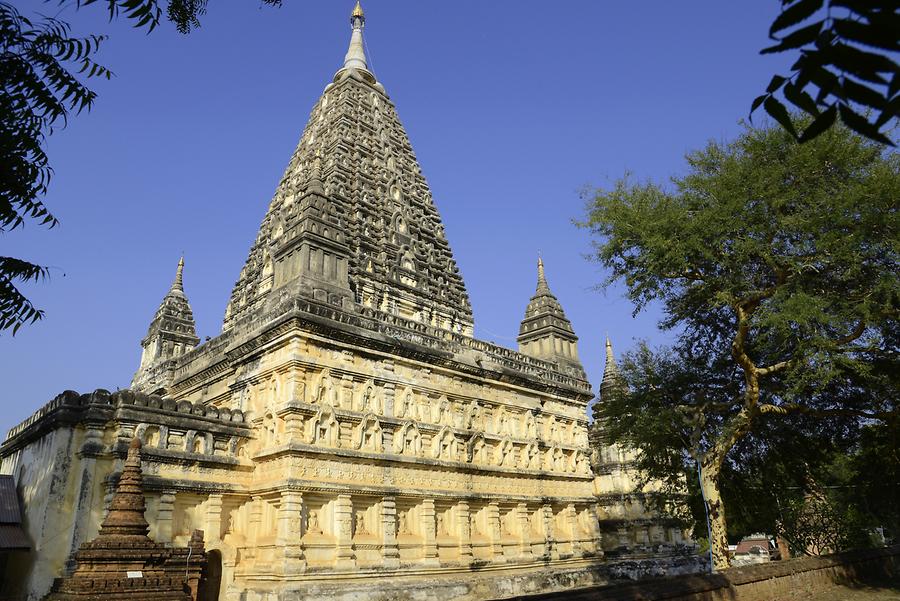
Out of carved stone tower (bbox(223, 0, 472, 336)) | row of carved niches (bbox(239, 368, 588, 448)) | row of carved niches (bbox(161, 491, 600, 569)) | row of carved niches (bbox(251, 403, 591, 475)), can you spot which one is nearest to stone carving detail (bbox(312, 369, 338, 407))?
row of carved niches (bbox(239, 368, 588, 448))

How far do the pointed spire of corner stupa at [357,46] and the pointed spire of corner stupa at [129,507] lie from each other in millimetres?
23608

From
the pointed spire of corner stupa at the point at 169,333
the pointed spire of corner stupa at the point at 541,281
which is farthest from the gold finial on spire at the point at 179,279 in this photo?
the pointed spire of corner stupa at the point at 541,281

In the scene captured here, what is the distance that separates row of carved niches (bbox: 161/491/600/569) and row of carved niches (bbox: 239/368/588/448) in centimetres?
259

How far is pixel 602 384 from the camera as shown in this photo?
35.7m

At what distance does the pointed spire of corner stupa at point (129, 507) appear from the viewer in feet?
44.4

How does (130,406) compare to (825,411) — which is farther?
(825,411)

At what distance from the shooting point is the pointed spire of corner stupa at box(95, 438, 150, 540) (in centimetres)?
1353

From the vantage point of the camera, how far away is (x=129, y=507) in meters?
13.9

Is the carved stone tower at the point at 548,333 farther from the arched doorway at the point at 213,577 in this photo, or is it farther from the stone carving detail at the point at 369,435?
the arched doorway at the point at 213,577

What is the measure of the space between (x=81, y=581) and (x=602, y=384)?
28366mm

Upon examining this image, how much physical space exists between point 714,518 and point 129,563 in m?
14.6

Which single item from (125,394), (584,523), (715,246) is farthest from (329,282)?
(584,523)

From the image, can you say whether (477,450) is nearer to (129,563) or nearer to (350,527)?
(350,527)

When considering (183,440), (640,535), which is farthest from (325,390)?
(640,535)
